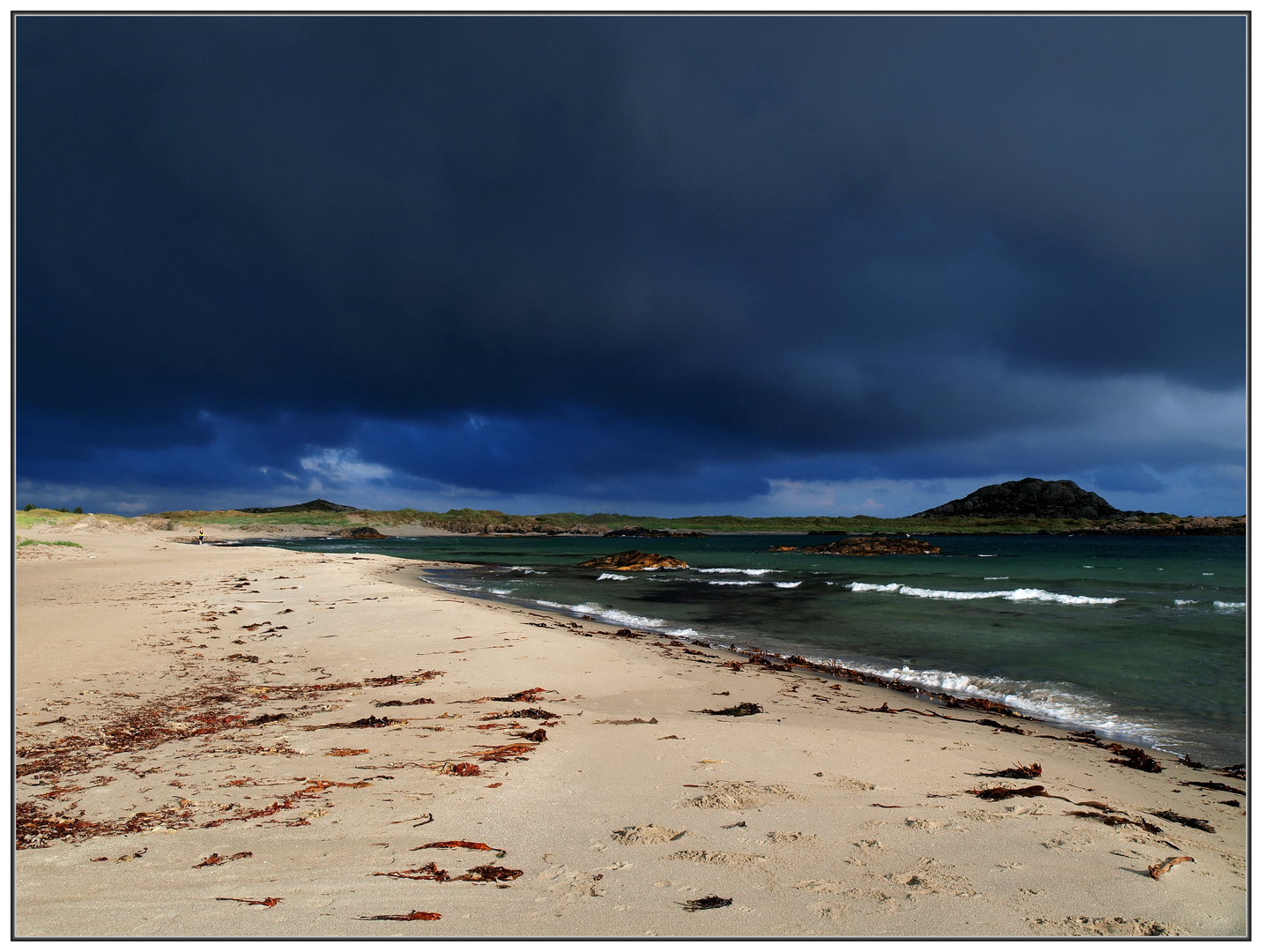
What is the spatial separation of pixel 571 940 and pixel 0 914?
1.98 m

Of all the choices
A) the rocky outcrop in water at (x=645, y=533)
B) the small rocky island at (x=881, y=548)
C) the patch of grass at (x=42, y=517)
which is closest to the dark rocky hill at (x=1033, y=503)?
the rocky outcrop in water at (x=645, y=533)

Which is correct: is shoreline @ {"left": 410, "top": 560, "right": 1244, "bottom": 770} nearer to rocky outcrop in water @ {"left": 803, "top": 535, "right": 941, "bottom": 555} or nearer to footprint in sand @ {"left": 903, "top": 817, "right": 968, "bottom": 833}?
footprint in sand @ {"left": 903, "top": 817, "right": 968, "bottom": 833}

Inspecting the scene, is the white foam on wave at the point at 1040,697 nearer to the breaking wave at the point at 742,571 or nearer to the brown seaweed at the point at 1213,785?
the brown seaweed at the point at 1213,785

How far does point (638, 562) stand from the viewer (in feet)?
126

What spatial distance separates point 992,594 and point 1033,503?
461 ft

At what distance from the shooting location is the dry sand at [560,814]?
9.59 ft

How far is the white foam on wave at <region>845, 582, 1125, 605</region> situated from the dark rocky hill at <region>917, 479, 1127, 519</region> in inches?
5157

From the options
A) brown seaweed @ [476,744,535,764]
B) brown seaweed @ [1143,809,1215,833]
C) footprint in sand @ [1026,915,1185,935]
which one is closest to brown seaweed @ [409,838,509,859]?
brown seaweed @ [476,744,535,764]

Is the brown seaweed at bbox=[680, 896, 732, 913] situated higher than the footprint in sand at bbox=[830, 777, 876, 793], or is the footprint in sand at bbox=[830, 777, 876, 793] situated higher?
the brown seaweed at bbox=[680, 896, 732, 913]

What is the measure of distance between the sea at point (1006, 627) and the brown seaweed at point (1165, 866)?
→ 4219mm

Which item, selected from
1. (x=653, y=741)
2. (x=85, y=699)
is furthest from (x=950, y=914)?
(x=85, y=699)

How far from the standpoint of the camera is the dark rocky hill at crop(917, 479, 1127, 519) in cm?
13162

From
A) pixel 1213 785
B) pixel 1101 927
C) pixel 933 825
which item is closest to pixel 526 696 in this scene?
pixel 933 825

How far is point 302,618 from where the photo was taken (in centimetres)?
1425
